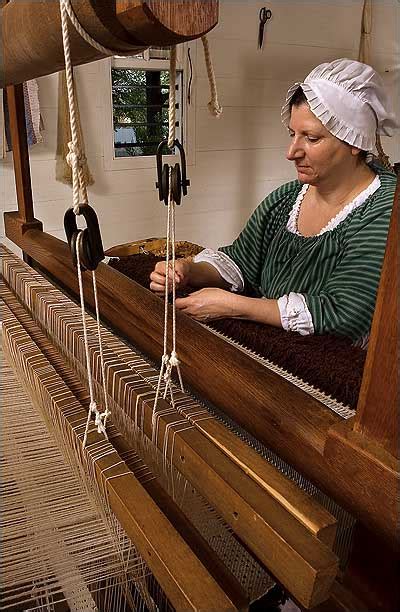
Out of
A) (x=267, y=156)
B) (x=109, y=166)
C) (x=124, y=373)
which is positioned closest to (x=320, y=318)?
(x=124, y=373)

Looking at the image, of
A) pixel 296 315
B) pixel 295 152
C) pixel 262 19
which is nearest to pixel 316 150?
pixel 295 152

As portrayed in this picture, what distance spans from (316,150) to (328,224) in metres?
0.19

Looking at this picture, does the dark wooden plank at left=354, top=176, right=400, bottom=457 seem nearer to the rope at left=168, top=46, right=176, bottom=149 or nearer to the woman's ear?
the rope at left=168, top=46, right=176, bottom=149

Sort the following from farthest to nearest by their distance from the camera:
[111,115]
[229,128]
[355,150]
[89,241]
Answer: [229,128], [111,115], [355,150], [89,241]

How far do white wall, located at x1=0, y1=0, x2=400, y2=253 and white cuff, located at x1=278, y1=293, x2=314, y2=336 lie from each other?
6.18ft

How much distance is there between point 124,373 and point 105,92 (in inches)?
92.6

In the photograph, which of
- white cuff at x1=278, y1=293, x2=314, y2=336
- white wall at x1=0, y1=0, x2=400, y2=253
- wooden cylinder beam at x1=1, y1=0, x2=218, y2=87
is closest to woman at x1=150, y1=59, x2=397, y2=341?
white cuff at x1=278, y1=293, x2=314, y2=336

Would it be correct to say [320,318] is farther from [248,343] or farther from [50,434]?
[50,434]

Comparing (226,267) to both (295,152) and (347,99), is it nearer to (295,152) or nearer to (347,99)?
(295,152)

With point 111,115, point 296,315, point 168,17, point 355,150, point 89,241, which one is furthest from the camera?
point 111,115

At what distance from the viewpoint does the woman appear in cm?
123

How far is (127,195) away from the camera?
3.04 meters

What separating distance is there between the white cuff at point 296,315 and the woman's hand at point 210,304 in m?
0.12

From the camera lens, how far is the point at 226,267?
164 cm
